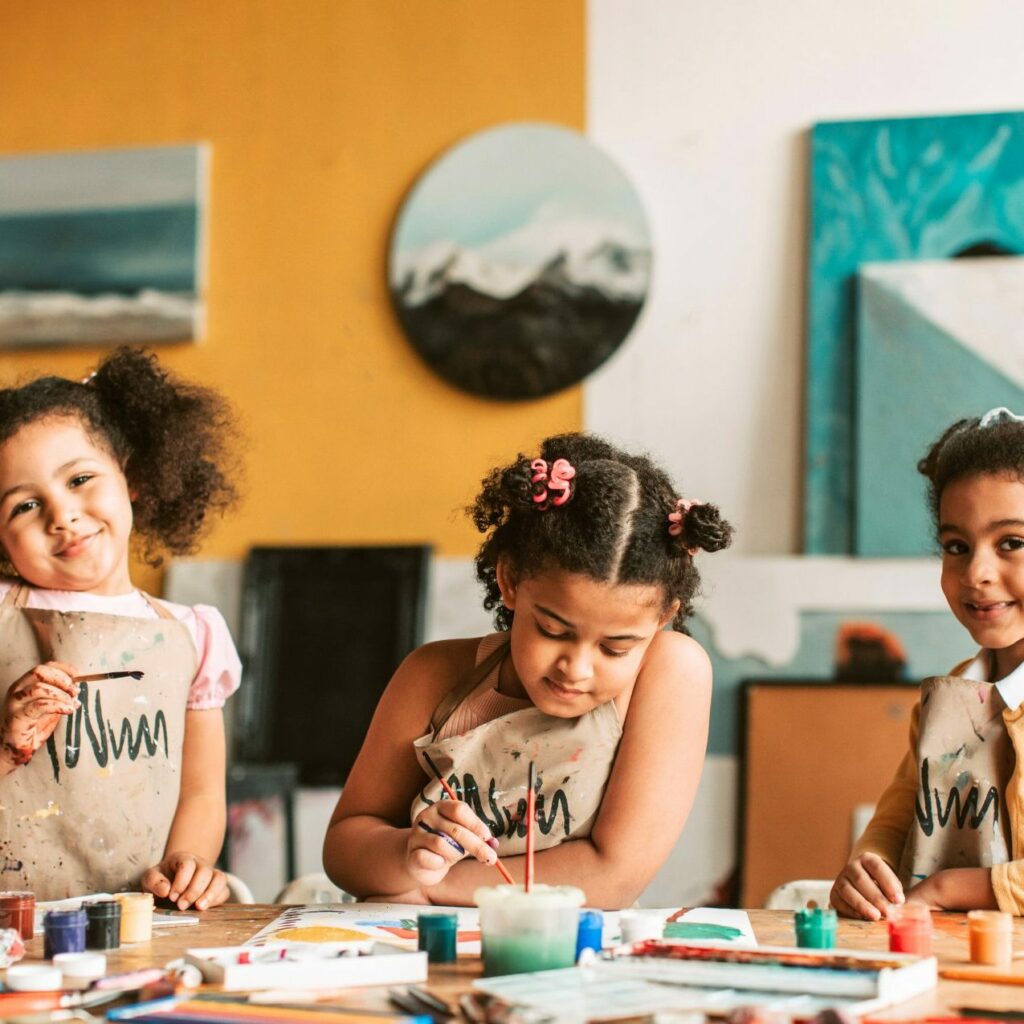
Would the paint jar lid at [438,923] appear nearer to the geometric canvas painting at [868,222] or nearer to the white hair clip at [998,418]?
the white hair clip at [998,418]

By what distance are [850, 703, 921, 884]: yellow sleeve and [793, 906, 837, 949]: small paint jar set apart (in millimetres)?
448

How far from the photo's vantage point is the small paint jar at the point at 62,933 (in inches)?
49.6

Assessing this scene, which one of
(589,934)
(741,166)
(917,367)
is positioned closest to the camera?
(589,934)

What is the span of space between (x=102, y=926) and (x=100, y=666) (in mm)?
538

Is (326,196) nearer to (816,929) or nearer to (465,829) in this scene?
(465,829)

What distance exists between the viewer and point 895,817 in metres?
1.77

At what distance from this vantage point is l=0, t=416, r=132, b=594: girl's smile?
5.98 feet

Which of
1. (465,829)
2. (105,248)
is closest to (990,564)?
(465,829)

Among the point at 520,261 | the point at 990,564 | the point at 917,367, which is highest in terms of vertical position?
the point at 520,261

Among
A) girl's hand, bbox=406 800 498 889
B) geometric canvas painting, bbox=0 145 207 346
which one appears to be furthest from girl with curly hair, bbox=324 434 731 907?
geometric canvas painting, bbox=0 145 207 346

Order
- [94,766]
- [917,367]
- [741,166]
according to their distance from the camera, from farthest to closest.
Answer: [741,166], [917,367], [94,766]

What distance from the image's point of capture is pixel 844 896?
1.56 meters

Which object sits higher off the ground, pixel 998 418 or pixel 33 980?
pixel 998 418

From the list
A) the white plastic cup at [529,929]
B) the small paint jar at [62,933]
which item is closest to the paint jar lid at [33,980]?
the small paint jar at [62,933]
